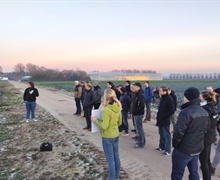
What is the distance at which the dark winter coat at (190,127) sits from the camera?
402cm

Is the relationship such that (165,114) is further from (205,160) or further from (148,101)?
(148,101)

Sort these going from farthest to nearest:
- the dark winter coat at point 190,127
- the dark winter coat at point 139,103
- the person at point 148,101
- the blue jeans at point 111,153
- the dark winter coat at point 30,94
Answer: the person at point 148,101, the dark winter coat at point 30,94, the dark winter coat at point 139,103, the blue jeans at point 111,153, the dark winter coat at point 190,127

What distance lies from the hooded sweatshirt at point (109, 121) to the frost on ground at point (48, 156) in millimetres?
1254

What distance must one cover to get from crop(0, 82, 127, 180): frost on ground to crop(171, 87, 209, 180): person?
211cm

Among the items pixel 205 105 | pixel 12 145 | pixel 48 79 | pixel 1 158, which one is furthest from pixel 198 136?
pixel 48 79

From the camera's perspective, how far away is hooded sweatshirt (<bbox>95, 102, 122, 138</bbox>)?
4867 mm

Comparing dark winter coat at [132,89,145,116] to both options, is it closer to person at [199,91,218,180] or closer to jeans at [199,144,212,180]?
person at [199,91,218,180]

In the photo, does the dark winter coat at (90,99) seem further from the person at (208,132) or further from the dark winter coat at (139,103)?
the person at (208,132)

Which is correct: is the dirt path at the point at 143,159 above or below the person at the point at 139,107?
below

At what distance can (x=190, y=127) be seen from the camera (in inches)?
160

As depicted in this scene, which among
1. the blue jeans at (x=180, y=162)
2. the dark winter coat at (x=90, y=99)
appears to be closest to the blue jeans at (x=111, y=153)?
the blue jeans at (x=180, y=162)

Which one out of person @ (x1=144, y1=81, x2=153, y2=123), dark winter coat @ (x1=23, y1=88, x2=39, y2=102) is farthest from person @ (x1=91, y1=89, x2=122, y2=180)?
dark winter coat @ (x1=23, y1=88, x2=39, y2=102)

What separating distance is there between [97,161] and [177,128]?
10.5 ft

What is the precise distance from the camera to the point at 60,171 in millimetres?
6262
